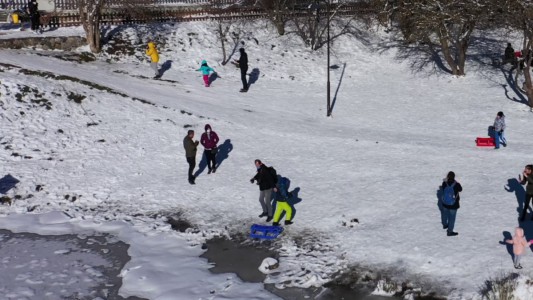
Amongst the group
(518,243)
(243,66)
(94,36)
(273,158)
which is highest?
(94,36)

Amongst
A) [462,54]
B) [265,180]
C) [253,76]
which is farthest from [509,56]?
[265,180]

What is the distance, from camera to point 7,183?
1612 centimetres

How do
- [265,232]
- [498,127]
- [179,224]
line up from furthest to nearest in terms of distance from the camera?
1. [498,127]
2. [179,224]
3. [265,232]

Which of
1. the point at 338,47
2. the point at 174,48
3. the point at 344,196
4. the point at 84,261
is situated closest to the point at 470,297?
the point at 344,196

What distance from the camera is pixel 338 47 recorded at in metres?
33.8

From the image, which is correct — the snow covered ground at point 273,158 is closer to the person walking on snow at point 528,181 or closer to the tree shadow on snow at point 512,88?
the tree shadow on snow at point 512,88

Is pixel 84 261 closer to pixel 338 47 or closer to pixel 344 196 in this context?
pixel 344 196

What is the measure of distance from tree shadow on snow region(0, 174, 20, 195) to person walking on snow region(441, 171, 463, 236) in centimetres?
1285

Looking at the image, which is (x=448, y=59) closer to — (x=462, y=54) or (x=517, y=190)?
(x=462, y=54)

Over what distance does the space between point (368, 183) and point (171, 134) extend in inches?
314

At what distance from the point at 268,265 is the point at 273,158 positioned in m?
7.19

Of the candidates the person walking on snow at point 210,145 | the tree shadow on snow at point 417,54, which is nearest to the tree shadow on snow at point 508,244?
the person walking on snow at point 210,145

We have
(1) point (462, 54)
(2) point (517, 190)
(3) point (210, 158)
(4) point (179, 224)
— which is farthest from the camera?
(1) point (462, 54)

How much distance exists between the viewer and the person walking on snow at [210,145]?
16.7 m
